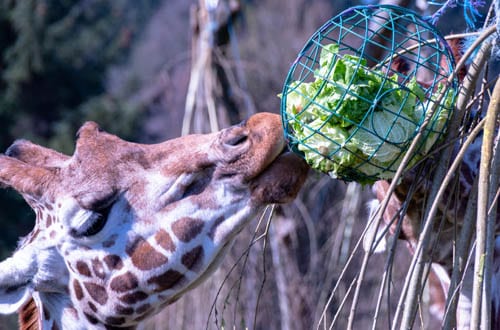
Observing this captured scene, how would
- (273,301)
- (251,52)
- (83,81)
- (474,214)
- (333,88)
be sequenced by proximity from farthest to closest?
(83,81), (251,52), (273,301), (333,88), (474,214)

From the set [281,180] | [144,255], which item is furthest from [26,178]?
[281,180]

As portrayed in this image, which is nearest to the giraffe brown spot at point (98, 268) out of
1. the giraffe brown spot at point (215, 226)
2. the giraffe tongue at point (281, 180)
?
the giraffe brown spot at point (215, 226)

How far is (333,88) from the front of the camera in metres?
1.87

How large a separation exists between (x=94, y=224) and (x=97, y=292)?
225 millimetres

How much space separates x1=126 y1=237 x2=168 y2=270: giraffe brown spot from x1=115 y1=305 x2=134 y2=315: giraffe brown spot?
145 mm

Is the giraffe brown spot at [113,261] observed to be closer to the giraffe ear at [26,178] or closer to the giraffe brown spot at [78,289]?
the giraffe brown spot at [78,289]

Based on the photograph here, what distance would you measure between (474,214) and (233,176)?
0.74m

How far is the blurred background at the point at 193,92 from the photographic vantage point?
496 centimetres

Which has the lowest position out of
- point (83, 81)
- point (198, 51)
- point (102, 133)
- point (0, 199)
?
point (102, 133)

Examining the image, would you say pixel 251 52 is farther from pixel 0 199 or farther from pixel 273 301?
pixel 273 301

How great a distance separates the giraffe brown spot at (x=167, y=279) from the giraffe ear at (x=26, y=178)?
17.9 inches

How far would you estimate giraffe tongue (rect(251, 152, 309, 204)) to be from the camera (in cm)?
210

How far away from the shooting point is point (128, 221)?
2307 millimetres

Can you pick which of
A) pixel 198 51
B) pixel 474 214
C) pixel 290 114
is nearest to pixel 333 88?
pixel 290 114
